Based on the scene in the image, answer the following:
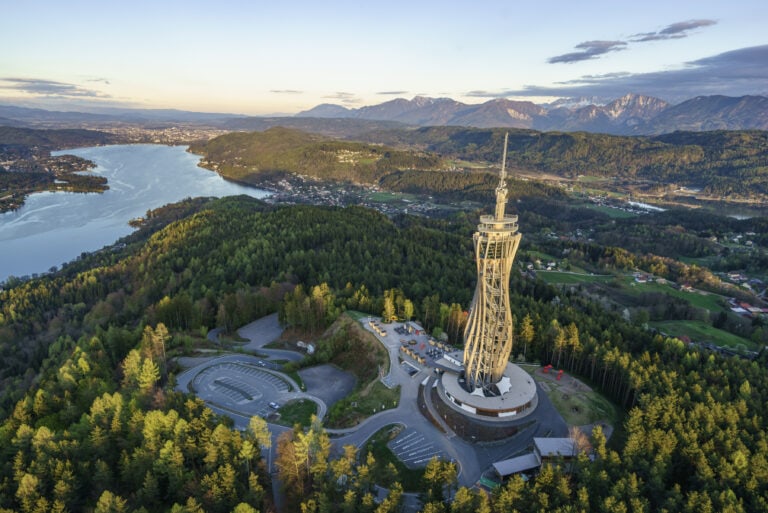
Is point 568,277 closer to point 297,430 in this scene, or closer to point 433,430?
point 433,430

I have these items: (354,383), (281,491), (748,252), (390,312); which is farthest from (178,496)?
(748,252)

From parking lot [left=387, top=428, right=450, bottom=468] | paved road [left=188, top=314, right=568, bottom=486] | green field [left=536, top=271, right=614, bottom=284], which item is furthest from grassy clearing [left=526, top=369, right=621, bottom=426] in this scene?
green field [left=536, top=271, right=614, bottom=284]

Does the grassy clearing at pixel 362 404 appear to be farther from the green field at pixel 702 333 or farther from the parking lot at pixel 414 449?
the green field at pixel 702 333

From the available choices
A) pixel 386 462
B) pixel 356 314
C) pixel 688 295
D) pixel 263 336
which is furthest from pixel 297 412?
pixel 688 295

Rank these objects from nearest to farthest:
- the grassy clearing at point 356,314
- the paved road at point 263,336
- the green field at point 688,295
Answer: the paved road at point 263,336 < the grassy clearing at point 356,314 < the green field at point 688,295

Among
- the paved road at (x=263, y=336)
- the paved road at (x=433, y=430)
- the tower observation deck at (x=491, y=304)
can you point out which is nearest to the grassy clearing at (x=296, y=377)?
the paved road at (x=263, y=336)

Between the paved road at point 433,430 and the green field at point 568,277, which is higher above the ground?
the paved road at point 433,430

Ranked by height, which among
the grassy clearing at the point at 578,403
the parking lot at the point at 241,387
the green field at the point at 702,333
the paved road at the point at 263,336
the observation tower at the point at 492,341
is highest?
the observation tower at the point at 492,341
